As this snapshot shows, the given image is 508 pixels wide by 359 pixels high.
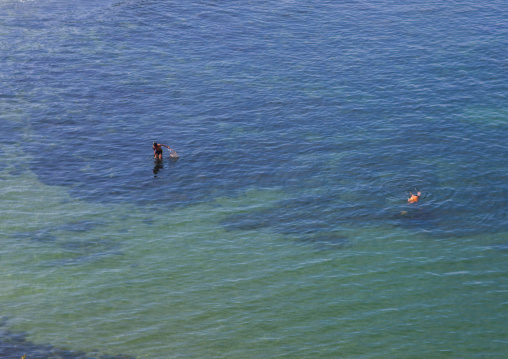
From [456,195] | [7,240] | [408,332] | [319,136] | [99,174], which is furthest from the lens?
[319,136]

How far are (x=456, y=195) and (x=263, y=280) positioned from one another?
17177mm

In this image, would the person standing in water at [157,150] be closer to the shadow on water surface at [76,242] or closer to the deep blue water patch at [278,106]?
the deep blue water patch at [278,106]

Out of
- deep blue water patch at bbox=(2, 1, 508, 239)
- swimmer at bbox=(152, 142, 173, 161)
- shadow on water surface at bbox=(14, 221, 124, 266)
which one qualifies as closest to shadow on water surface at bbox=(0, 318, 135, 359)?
shadow on water surface at bbox=(14, 221, 124, 266)

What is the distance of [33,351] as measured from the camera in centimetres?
3294

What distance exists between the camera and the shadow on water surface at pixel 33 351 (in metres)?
32.6

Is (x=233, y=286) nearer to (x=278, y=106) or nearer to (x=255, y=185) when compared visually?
(x=255, y=185)

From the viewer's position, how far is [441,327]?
112 ft

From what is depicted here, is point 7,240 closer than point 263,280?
No

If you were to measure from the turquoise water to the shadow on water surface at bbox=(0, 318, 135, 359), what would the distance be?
0.53 ft

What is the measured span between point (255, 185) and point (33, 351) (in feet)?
70.0

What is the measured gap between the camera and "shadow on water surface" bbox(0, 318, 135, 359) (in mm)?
32562

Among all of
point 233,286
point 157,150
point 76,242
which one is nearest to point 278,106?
point 157,150

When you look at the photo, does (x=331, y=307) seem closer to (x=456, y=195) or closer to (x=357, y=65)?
(x=456, y=195)

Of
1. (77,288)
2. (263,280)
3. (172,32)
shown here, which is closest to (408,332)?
(263,280)
